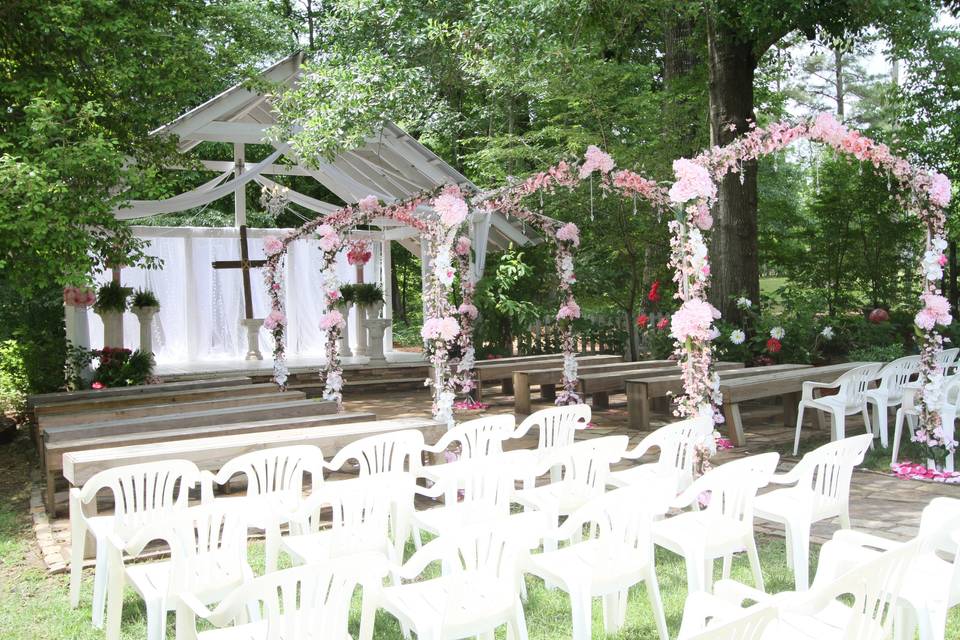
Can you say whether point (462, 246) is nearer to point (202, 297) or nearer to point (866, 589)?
point (202, 297)

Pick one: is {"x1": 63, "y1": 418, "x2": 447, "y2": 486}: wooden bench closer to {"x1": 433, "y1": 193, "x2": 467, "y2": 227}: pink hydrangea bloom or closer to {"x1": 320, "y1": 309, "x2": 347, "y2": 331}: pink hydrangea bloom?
{"x1": 433, "y1": 193, "x2": 467, "y2": 227}: pink hydrangea bloom

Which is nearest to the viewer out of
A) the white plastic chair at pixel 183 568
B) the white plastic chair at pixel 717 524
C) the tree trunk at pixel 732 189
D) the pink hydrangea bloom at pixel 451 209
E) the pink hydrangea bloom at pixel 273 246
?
the white plastic chair at pixel 183 568

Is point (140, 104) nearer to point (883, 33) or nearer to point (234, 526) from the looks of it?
point (234, 526)

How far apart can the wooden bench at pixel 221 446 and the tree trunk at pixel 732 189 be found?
5722 mm

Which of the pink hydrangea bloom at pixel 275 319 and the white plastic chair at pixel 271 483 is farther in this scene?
the pink hydrangea bloom at pixel 275 319

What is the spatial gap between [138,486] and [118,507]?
0.12 metres

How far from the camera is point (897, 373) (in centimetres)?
757

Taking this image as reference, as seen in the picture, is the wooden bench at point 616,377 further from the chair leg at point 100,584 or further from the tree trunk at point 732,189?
the chair leg at point 100,584

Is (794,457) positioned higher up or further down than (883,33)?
further down

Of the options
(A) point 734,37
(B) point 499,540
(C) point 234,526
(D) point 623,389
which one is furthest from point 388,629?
(A) point 734,37

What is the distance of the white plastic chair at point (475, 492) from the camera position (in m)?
3.83

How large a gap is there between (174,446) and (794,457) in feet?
16.1

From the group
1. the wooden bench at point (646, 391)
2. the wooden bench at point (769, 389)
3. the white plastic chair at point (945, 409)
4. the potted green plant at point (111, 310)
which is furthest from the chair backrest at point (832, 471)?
the potted green plant at point (111, 310)

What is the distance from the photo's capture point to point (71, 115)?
6.78 m
